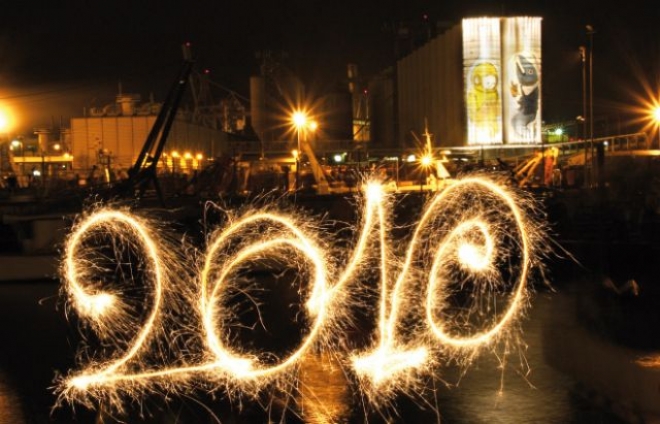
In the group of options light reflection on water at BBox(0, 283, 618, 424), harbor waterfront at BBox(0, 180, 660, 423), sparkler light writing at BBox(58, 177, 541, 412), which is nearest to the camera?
light reflection on water at BBox(0, 283, 618, 424)

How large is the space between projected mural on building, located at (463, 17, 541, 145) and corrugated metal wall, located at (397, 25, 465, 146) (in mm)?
1125

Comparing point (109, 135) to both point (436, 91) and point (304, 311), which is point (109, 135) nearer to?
point (436, 91)

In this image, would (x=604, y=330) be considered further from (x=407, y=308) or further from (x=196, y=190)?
(x=196, y=190)

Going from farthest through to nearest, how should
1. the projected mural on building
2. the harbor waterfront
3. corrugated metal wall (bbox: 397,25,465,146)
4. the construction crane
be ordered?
1. corrugated metal wall (bbox: 397,25,465,146)
2. the projected mural on building
3. the construction crane
4. the harbor waterfront

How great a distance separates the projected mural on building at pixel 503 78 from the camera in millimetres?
59281

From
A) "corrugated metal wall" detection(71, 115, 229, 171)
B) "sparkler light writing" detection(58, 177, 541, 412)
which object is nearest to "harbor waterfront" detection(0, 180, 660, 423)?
"sparkler light writing" detection(58, 177, 541, 412)

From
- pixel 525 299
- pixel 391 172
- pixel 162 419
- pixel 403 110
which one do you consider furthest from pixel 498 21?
pixel 162 419

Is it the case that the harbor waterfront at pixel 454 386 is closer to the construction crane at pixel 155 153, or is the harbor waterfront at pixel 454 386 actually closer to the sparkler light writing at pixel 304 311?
the sparkler light writing at pixel 304 311

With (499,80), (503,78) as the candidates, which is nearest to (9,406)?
(499,80)

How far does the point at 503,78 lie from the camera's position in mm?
59688

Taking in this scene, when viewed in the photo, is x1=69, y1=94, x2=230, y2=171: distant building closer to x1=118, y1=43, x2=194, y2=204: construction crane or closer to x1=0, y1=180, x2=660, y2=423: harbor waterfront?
x1=118, y1=43, x2=194, y2=204: construction crane

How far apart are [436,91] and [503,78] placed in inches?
342

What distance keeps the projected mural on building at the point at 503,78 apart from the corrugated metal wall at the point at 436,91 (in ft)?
3.69

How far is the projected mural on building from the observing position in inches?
2334
